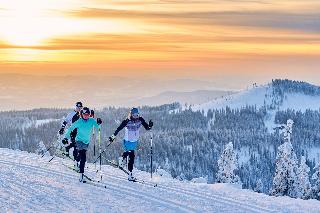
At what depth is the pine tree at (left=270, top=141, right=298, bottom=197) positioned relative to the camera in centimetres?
4809

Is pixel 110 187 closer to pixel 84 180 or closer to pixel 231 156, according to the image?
pixel 84 180

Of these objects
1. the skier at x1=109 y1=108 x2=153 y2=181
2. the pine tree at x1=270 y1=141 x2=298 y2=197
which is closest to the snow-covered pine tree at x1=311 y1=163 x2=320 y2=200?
the pine tree at x1=270 y1=141 x2=298 y2=197

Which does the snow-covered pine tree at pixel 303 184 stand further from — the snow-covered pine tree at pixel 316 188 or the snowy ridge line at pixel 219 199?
the snowy ridge line at pixel 219 199

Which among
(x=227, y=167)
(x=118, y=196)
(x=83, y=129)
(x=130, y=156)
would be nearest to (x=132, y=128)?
(x=130, y=156)

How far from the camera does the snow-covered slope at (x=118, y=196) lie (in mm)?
13914

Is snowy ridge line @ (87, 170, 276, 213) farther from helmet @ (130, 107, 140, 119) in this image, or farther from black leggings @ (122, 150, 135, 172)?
helmet @ (130, 107, 140, 119)

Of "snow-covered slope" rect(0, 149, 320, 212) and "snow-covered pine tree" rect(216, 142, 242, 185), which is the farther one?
"snow-covered pine tree" rect(216, 142, 242, 185)

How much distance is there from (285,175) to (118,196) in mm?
35654

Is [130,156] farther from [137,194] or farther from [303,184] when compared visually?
[303,184]

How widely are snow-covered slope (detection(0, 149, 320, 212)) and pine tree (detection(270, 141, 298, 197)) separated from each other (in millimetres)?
31072

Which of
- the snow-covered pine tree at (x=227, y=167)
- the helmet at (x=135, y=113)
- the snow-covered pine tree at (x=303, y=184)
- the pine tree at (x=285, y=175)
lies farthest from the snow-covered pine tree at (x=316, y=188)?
the helmet at (x=135, y=113)

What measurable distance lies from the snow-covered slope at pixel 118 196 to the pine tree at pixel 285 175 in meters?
31.1

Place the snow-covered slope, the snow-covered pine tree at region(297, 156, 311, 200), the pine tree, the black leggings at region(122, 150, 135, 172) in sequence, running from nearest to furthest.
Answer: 1. the snow-covered slope
2. the black leggings at region(122, 150, 135, 172)
3. the snow-covered pine tree at region(297, 156, 311, 200)
4. the pine tree

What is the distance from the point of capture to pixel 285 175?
159 feet
